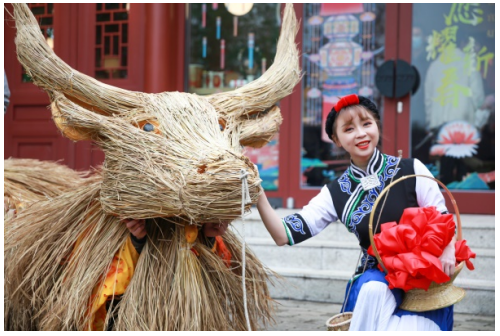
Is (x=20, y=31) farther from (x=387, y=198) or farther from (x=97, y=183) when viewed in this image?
(x=387, y=198)

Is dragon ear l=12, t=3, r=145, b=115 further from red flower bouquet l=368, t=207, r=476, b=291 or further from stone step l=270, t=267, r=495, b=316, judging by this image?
stone step l=270, t=267, r=495, b=316

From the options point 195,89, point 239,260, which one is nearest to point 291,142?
point 195,89

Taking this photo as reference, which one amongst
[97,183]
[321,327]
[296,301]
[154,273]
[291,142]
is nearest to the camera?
[154,273]

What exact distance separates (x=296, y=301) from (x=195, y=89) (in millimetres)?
2610

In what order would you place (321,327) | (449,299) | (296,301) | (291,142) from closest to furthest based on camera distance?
(449,299), (321,327), (296,301), (291,142)

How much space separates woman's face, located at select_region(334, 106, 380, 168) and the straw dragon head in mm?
280

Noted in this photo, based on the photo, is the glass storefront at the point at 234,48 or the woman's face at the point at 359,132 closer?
the woman's face at the point at 359,132

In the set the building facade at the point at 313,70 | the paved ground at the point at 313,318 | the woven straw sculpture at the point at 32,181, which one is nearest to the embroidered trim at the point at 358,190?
the paved ground at the point at 313,318

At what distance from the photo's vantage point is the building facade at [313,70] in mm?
5305

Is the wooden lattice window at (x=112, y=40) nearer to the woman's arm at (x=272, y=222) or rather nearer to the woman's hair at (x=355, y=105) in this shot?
the woman's hair at (x=355, y=105)

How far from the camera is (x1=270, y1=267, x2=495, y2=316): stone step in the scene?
12.8 ft

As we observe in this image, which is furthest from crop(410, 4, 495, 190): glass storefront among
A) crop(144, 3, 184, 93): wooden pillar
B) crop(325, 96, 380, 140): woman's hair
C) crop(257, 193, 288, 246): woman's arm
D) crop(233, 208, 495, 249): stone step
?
crop(257, 193, 288, 246): woman's arm

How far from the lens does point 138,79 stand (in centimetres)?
588

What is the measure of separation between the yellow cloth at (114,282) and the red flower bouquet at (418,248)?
0.96 m
